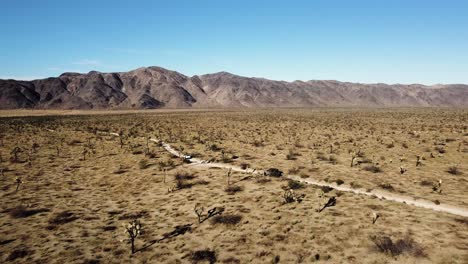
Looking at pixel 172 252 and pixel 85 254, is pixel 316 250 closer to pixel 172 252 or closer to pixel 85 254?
pixel 172 252

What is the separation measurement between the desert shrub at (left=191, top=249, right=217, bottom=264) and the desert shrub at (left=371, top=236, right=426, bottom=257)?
187 inches

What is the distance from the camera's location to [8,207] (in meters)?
13.2

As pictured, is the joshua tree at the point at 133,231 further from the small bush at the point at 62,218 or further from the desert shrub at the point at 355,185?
the desert shrub at the point at 355,185

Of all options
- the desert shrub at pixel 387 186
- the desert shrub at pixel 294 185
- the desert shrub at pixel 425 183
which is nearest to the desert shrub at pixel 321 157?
the desert shrub at pixel 387 186

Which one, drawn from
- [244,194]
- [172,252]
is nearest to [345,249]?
[172,252]

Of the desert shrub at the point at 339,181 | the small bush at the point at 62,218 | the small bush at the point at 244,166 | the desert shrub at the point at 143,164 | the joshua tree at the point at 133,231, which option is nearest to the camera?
the joshua tree at the point at 133,231

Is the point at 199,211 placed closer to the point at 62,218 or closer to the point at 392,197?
the point at 62,218

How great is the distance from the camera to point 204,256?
9.28 metres

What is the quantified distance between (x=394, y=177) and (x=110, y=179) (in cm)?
1546

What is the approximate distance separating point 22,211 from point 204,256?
8105 mm

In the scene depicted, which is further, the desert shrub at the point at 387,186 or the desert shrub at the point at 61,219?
the desert shrub at the point at 387,186

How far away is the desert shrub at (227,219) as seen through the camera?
1160cm

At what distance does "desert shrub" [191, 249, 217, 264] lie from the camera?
29.8 feet

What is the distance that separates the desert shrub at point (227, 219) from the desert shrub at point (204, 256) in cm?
201
